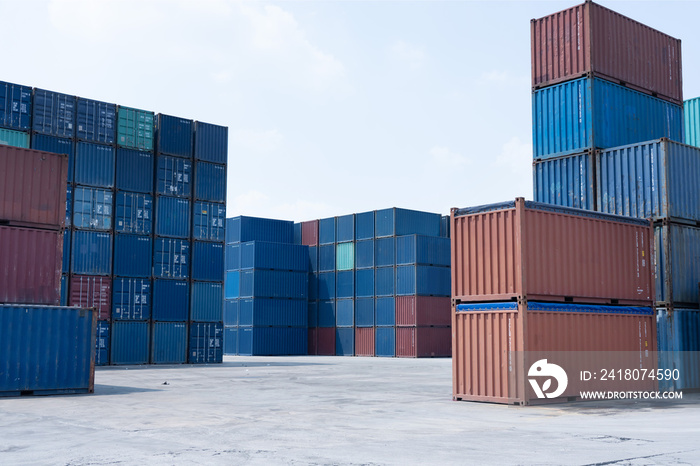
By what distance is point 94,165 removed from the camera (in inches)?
1391

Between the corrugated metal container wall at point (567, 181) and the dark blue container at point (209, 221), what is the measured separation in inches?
820

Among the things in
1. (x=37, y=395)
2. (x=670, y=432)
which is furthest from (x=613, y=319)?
(x=37, y=395)

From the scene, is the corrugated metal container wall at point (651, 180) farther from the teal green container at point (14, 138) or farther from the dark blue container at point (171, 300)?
the teal green container at point (14, 138)

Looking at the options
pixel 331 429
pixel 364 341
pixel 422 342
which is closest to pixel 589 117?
pixel 331 429

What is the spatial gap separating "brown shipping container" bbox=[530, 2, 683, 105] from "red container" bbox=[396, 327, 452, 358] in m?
28.9

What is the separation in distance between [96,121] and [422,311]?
995 inches

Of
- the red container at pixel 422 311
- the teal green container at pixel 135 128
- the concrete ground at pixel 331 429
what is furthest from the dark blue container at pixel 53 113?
the red container at pixel 422 311

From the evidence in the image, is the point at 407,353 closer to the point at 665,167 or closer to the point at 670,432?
the point at 665,167

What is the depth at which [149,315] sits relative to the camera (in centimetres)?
3694

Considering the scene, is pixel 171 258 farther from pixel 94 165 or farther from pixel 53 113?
pixel 53 113

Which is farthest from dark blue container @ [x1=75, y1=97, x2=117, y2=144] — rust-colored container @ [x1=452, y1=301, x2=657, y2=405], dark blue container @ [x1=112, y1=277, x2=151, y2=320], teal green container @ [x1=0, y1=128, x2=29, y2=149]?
rust-colored container @ [x1=452, y1=301, x2=657, y2=405]

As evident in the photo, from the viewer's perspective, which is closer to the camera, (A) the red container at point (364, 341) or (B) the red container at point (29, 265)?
(B) the red container at point (29, 265)

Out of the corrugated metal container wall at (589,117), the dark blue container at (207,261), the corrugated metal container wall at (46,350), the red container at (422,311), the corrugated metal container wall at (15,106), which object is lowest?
the corrugated metal container wall at (46,350)

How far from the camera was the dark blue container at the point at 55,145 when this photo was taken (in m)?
33.4
